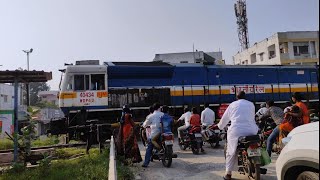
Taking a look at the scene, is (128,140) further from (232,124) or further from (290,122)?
(290,122)

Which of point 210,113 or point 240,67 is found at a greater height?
point 240,67

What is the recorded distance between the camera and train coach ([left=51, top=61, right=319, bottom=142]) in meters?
14.1

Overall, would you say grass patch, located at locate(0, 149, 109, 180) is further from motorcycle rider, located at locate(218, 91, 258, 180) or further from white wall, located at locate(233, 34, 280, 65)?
white wall, located at locate(233, 34, 280, 65)

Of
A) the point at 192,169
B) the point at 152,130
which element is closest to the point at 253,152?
the point at 192,169

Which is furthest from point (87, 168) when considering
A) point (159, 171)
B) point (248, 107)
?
point (248, 107)

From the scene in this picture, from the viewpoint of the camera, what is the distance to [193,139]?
9508 millimetres

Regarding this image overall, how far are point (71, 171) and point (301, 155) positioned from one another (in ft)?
20.1

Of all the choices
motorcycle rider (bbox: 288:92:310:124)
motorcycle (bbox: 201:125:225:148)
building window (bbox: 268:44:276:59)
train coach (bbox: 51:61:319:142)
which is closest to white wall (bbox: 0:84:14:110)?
train coach (bbox: 51:61:319:142)

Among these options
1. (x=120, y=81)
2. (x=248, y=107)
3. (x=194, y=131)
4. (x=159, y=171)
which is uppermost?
(x=120, y=81)

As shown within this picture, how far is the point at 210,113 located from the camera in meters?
10.7

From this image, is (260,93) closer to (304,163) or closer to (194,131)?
(194,131)

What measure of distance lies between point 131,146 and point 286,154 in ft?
16.0

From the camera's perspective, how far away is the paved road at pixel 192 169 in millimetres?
6500

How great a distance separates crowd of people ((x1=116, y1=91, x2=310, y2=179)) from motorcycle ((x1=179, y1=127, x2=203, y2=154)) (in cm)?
19
